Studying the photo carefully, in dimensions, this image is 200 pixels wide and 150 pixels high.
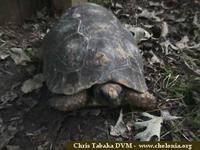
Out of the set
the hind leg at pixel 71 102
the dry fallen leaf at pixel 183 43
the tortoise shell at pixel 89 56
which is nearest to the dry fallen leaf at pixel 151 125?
the tortoise shell at pixel 89 56

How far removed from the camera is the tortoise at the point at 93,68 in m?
3.16

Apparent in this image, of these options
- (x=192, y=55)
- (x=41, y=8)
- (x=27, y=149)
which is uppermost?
(x=41, y=8)

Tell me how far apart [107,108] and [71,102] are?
11.9 inches

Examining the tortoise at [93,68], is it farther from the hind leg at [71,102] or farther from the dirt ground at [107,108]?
the dirt ground at [107,108]

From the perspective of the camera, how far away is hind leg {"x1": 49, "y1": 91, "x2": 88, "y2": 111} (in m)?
3.20

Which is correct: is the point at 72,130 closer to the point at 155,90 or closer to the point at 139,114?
the point at 139,114

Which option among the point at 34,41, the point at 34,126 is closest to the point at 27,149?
the point at 34,126

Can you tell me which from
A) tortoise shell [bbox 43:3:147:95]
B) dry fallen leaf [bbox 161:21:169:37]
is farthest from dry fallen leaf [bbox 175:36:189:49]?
tortoise shell [bbox 43:3:147:95]

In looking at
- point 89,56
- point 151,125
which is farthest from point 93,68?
point 151,125

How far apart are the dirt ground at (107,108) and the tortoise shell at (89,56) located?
0.25 metres

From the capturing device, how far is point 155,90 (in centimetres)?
358

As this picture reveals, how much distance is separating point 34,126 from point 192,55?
1.64 metres

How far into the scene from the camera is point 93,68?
318 cm

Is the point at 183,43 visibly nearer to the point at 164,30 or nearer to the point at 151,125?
the point at 164,30
